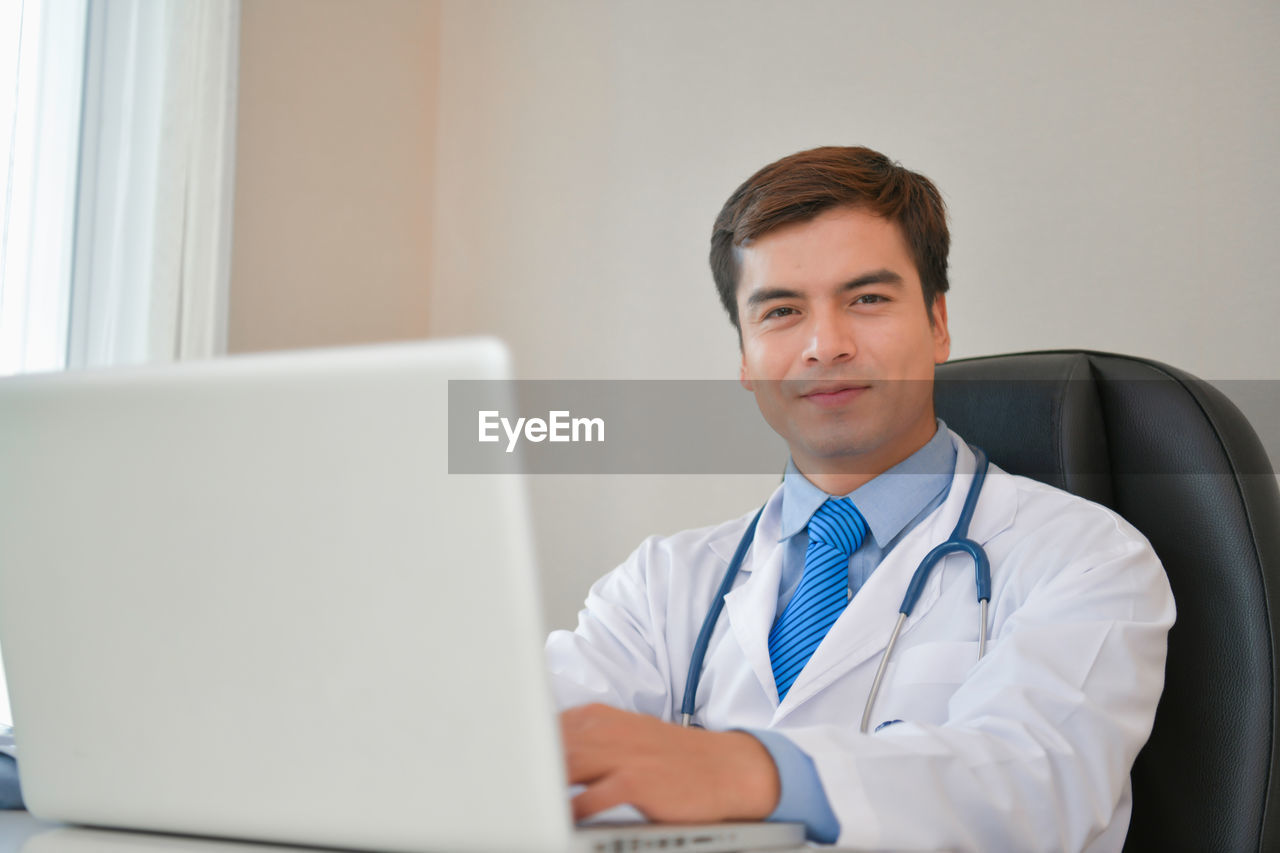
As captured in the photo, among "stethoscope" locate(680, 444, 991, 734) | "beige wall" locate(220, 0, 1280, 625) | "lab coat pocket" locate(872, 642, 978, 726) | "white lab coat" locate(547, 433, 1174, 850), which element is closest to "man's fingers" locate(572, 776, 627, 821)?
"white lab coat" locate(547, 433, 1174, 850)

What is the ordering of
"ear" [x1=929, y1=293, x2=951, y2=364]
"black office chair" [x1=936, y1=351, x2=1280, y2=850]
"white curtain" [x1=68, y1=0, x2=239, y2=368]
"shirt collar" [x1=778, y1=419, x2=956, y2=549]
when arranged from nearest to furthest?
"black office chair" [x1=936, y1=351, x2=1280, y2=850]
"shirt collar" [x1=778, y1=419, x2=956, y2=549]
"ear" [x1=929, y1=293, x2=951, y2=364]
"white curtain" [x1=68, y1=0, x2=239, y2=368]

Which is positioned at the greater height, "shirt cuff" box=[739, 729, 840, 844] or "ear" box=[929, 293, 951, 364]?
"ear" box=[929, 293, 951, 364]

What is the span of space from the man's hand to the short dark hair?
80cm

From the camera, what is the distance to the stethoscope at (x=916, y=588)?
39.8 inches

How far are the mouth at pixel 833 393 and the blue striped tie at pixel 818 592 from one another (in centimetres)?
12

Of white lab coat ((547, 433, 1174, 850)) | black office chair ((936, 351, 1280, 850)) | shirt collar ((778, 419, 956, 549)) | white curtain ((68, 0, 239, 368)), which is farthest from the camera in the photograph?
white curtain ((68, 0, 239, 368))

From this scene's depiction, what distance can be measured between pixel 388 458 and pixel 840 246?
87cm

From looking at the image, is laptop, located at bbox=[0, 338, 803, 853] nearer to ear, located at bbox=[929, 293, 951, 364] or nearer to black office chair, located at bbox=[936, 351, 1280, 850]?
black office chair, located at bbox=[936, 351, 1280, 850]

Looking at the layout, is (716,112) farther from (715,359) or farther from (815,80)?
(715,359)

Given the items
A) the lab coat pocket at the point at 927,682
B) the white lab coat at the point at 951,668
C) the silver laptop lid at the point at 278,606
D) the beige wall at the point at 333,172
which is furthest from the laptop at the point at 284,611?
the beige wall at the point at 333,172

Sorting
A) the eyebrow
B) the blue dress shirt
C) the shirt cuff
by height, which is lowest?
the shirt cuff

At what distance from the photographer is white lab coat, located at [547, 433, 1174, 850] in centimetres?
67

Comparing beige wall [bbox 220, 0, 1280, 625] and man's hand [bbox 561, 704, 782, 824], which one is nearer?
man's hand [bbox 561, 704, 782, 824]

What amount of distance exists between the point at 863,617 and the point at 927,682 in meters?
0.10
